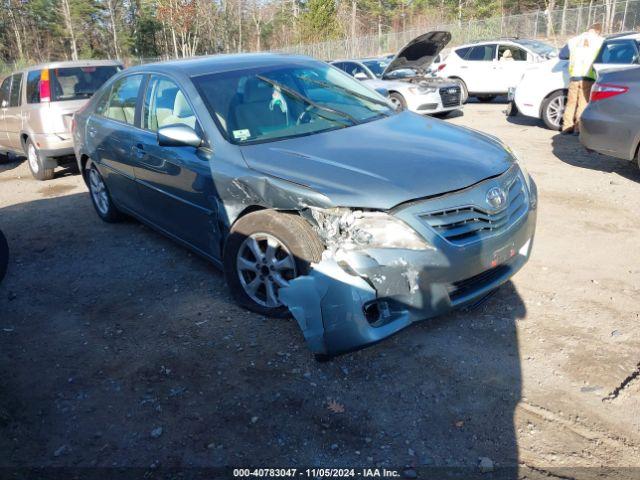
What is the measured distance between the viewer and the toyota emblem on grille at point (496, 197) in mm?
3010

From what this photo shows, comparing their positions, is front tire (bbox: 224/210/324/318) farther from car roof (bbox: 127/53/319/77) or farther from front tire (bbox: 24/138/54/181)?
front tire (bbox: 24/138/54/181)

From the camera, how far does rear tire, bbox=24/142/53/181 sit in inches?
318

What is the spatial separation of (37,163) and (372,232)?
7.36 meters

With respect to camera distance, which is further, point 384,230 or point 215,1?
point 215,1

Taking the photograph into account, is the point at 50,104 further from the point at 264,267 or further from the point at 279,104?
the point at 264,267

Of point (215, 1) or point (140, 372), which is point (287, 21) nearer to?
point (215, 1)

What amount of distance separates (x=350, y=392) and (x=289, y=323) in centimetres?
81

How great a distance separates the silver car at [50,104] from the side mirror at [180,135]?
487cm

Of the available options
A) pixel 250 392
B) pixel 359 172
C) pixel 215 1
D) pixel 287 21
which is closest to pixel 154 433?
pixel 250 392

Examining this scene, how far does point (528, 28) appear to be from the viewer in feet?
102

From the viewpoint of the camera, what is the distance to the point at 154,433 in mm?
2604

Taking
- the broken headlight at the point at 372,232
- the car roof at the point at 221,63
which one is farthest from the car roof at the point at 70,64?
the broken headlight at the point at 372,232

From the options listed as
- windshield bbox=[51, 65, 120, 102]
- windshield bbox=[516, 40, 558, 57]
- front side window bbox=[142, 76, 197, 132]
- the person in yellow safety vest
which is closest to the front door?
front side window bbox=[142, 76, 197, 132]

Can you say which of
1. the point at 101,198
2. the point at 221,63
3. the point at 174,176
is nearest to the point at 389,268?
the point at 174,176
